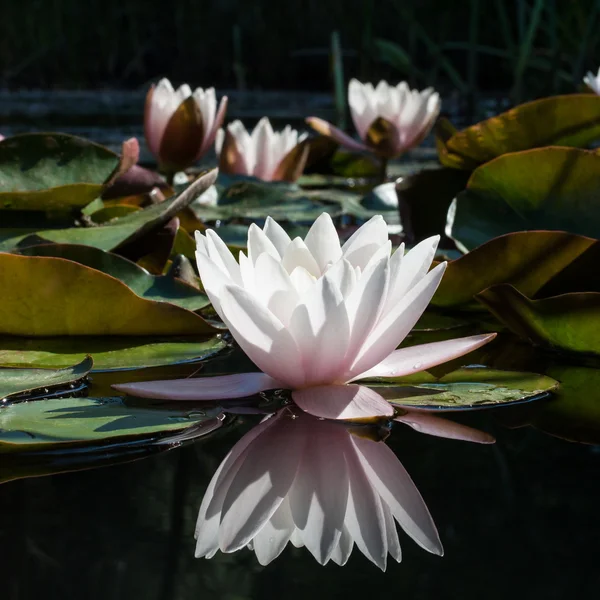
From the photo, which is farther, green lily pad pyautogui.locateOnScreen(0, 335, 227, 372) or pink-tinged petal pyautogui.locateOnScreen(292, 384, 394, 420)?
green lily pad pyautogui.locateOnScreen(0, 335, 227, 372)

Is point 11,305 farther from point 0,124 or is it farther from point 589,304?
point 0,124

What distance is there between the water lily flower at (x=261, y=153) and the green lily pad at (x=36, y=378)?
1.21m

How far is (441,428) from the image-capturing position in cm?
70

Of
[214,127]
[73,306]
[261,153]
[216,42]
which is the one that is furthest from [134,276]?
[216,42]

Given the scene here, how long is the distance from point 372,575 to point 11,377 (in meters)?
0.41

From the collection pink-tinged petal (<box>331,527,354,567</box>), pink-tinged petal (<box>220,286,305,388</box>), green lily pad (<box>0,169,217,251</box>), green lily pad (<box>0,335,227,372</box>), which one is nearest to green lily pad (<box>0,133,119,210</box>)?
green lily pad (<box>0,169,217,251</box>)

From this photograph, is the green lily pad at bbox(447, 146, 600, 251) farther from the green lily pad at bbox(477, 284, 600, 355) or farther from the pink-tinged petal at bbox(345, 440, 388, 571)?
the pink-tinged petal at bbox(345, 440, 388, 571)

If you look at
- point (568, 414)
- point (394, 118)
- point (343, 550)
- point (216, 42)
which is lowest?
point (343, 550)

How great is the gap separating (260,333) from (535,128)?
836mm

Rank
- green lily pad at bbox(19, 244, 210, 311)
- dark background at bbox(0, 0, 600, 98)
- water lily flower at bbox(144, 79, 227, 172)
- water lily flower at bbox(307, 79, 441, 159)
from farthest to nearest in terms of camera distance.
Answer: dark background at bbox(0, 0, 600, 98) → water lily flower at bbox(307, 79, 441, 159) → water lily flower at bbox(144, 79, 227, 172) → green lily pad at bbox(19, 244, 210, 311)

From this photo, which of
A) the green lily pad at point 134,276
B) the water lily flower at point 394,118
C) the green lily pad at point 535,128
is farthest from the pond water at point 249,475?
the water lily flower at point 394,118

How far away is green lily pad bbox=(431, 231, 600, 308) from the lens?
92 centimetres

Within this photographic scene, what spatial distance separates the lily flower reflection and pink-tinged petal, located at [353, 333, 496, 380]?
0.07 meters

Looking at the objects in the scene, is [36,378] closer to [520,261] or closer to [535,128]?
[520,261]
